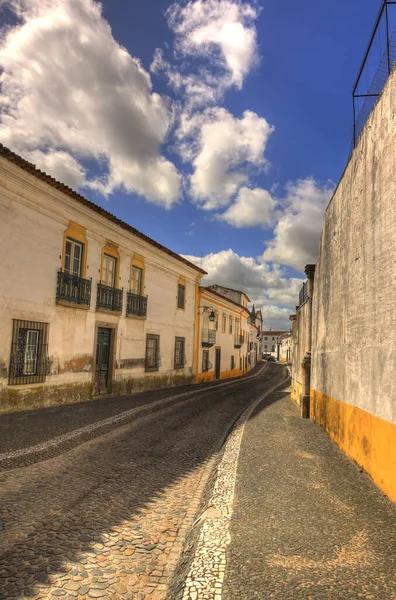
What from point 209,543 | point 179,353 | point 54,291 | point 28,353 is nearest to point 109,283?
point 54,291

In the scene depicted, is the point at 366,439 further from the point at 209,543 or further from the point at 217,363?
the point at 217,363

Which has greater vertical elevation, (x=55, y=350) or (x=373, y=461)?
(x=55, y=350)

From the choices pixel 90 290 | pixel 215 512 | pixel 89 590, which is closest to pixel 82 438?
pixel 215 512

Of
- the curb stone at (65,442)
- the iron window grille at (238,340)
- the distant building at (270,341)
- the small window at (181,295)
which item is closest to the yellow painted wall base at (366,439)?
the curb stone at (65,442)

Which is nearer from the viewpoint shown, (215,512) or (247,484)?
(215,512)

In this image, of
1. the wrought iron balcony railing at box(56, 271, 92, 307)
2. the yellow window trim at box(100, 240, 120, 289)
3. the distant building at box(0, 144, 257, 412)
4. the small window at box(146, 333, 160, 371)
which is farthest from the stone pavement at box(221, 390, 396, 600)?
the small window at box(146, 333, 160, 371)

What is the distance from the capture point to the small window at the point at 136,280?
1533 centimetres

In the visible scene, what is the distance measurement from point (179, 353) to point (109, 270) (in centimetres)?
770

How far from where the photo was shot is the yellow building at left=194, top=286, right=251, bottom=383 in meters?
23.1

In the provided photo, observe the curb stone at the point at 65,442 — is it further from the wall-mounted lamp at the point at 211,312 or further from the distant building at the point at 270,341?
the distant building at the point at 270,341

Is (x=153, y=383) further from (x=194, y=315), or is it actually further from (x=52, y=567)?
(x=52, y=567)

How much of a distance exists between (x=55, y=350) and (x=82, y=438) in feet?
14.4

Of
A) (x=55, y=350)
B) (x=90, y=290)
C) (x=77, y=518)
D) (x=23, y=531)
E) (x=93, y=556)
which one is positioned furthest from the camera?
(x=90, y=290)

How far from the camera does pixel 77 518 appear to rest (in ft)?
13.2
